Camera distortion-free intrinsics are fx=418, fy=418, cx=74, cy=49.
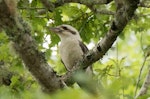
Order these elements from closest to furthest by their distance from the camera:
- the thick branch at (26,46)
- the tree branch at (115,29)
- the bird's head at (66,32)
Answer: the thick branch at (26,46) → the tree branch at (115,29) → the bird's head at (66,32)

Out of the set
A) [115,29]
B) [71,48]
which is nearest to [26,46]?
[115,29]

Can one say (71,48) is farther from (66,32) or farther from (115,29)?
(115,29)

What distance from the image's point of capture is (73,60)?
20.6ft

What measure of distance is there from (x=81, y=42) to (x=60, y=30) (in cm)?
39

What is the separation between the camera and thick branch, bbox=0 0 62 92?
Answer: 338 cm

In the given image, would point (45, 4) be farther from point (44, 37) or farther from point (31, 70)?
point (31, 70)

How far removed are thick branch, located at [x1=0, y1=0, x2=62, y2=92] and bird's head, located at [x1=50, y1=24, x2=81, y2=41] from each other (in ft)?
7.01

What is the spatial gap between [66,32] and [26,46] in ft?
9.41

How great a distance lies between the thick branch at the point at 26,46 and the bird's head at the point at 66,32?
7.01ft

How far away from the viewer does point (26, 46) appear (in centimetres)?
352

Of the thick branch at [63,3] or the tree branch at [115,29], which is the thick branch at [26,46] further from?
the thick branch at [63,3]

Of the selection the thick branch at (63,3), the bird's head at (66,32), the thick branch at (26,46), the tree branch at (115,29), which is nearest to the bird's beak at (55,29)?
the bird's head at (66,32)

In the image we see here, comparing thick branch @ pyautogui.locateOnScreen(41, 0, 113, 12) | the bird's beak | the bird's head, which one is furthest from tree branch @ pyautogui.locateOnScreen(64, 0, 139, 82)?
the bird's head

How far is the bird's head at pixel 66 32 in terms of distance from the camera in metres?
6.04
